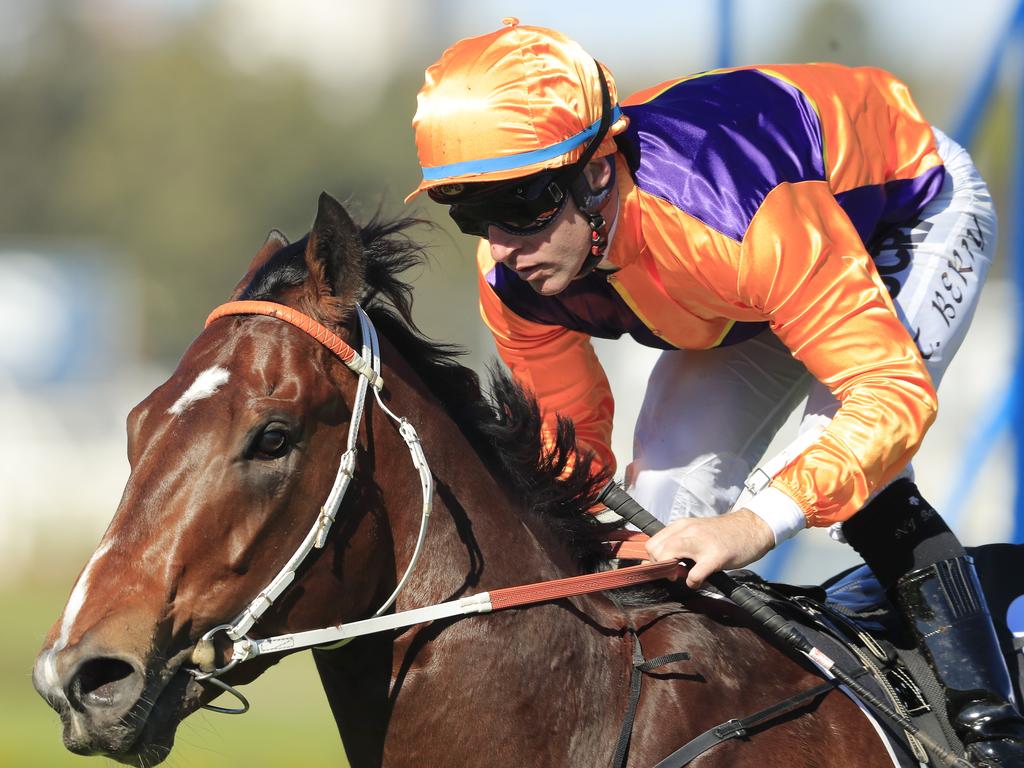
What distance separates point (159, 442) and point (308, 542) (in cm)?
30

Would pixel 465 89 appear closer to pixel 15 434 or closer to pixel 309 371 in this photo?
pixel 309 371

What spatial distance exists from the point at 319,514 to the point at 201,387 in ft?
0.98

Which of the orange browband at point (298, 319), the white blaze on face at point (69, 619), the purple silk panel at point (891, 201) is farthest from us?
the purple silk panel at point (891, 201)

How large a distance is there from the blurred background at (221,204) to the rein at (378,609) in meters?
0.24

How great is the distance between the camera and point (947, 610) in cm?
269

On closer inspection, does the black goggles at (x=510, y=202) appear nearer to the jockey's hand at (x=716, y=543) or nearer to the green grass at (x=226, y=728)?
the jockey's hand at (x=716, y=543)

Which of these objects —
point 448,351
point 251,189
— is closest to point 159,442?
point 448,351

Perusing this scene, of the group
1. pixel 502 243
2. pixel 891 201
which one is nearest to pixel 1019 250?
pixel 891 201

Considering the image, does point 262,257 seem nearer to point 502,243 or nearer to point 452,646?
point 502,243

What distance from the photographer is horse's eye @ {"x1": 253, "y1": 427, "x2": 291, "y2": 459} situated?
2191mm

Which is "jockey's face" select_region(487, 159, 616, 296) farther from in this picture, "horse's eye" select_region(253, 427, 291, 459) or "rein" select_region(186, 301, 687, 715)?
"horse's eye" select_region(253, 427, 291, 459)

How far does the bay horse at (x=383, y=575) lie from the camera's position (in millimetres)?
2111

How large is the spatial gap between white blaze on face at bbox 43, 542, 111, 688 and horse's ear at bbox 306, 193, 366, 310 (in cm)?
61

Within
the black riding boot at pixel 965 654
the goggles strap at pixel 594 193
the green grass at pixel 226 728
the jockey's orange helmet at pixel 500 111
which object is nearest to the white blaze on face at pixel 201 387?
the jockey's orange helmet at pixel 500 111
